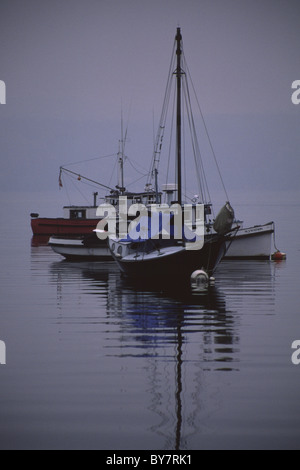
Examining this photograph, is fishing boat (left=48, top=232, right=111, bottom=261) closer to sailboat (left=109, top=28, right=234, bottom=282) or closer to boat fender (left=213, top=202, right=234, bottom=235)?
sailboat (left=109, top=28, right=234, bottom=282)

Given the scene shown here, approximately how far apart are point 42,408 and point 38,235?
6700 cm

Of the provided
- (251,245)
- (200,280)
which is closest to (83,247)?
(251,245)

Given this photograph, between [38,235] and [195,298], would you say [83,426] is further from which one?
[38,235]

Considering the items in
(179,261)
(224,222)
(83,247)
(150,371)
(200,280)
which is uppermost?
(83,247)

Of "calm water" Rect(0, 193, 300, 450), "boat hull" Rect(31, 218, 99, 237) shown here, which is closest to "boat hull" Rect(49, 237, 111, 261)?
"boat hull" Rect(31, 218, 99, 237)

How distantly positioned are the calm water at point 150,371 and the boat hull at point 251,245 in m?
19.0

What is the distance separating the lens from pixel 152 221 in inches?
1366

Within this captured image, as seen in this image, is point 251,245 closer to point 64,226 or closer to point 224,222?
point 224,222

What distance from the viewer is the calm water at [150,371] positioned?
38.0 ft

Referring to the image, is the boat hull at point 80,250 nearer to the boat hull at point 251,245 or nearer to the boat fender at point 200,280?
the boat hull at point 251,245

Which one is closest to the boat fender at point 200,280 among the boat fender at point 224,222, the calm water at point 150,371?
the calm water at point 150,371

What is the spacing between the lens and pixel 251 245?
50812 mm

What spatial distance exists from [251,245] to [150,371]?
3640cm

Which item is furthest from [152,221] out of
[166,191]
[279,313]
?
[166,191]
